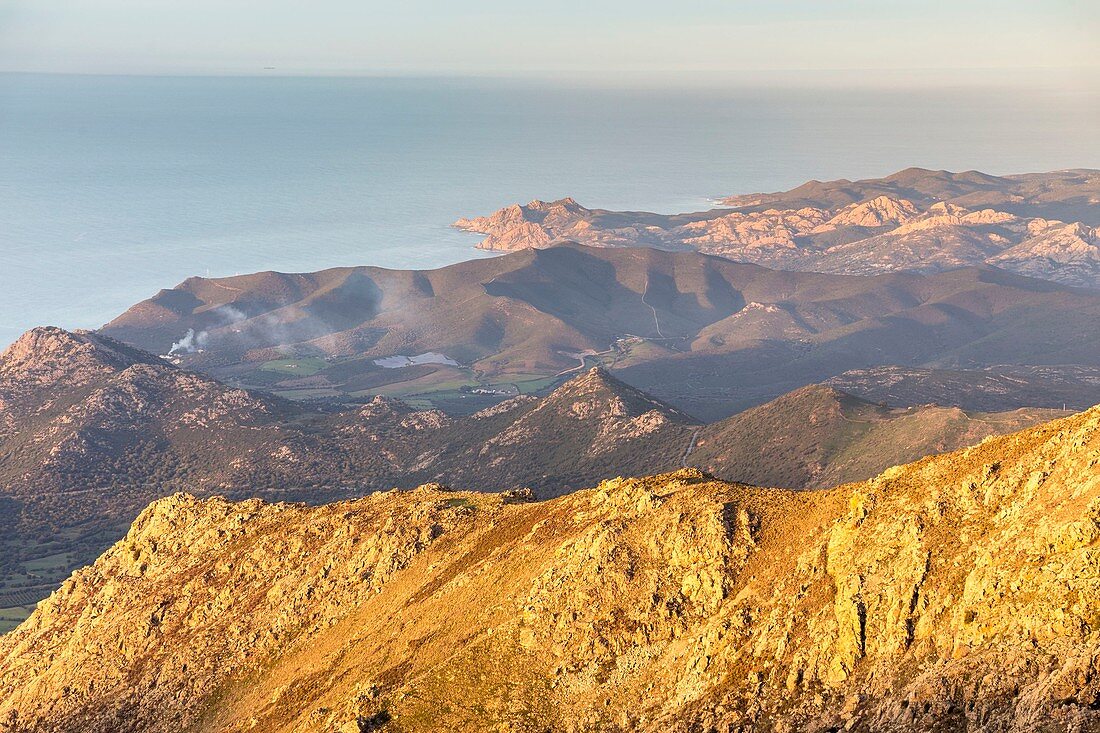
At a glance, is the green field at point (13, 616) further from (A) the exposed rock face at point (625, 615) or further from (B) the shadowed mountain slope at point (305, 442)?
(A) the exposed rock face at point (625, 615)

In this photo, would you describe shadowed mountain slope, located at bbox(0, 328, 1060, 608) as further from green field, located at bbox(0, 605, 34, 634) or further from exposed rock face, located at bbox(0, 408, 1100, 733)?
exposed rock face, located at bbox(0, 408, 1100, 733)

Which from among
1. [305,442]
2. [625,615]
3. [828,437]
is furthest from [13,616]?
[828,437]

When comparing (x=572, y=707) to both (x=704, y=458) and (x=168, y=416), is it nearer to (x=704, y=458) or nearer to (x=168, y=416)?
(x=704, y=458)

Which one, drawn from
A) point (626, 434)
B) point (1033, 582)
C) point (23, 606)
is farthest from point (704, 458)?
point (1033, 582)

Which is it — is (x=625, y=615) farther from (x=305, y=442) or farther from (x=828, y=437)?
(x=305, y=442)

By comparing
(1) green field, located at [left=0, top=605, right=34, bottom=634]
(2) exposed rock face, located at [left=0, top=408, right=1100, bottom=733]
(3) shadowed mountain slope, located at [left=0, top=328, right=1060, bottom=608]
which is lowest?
(1) green field, located at [left=0, top=605, right=34, bottom=634]

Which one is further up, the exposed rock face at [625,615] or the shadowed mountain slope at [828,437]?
the exposed rock face at [625,615]

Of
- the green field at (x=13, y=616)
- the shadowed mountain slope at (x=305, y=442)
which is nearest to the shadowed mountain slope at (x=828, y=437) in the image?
the shadowed mountain slope at (x=305, y=442)

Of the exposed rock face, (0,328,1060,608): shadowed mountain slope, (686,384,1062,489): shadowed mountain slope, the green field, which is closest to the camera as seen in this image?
the exposed rock face

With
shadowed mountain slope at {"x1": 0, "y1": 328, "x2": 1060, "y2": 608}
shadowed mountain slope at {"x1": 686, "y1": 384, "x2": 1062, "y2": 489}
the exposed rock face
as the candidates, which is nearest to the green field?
shadowed mountain slope at {"x1": 0, "y1": 328, "x2": 1060, "y2": 608}

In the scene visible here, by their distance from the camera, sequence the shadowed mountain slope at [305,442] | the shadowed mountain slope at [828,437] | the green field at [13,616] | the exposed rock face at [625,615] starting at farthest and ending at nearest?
the shadowed mountain slope at [305,442]
the shadowed mountain slope at [828,437]
the green field at [13,616]
the exposed rock face at [625,615]
